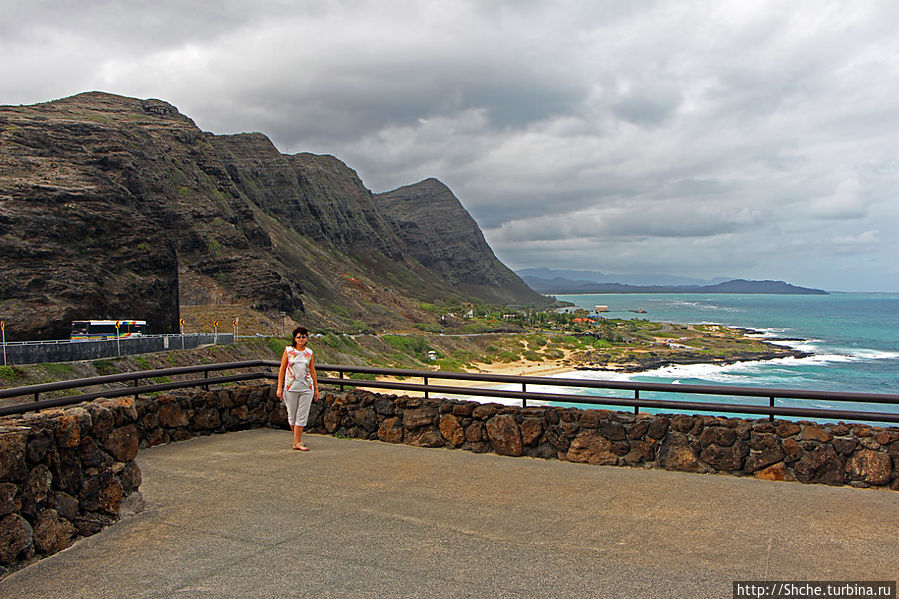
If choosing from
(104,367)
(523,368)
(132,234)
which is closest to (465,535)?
(104,367)

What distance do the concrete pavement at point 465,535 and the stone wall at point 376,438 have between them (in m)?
0.23

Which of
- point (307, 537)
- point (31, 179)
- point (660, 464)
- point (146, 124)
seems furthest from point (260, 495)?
point (146, 124)

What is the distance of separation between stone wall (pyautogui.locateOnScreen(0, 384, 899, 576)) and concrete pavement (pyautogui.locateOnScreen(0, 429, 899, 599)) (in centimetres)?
23

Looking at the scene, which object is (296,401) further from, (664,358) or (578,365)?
(664,358)

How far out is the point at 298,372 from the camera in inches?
360

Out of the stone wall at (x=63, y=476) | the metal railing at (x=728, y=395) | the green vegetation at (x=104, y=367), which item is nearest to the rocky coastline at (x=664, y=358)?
the green vegetation at (x=104, y=367)

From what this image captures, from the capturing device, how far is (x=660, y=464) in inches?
310

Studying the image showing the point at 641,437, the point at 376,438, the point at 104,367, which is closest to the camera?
the point at 641,437

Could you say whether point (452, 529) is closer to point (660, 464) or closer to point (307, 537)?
point (307, 537)

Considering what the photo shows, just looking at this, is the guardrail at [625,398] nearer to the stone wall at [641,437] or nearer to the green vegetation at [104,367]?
the stone wall at [641,437]

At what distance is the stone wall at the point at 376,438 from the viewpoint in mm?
5154

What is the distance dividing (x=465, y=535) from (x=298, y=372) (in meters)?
4.19

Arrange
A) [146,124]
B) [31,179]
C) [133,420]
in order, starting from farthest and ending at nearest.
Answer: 1. [146,124]
2. [31,179]
3. [133,420]

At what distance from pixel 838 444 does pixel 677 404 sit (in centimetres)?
200
